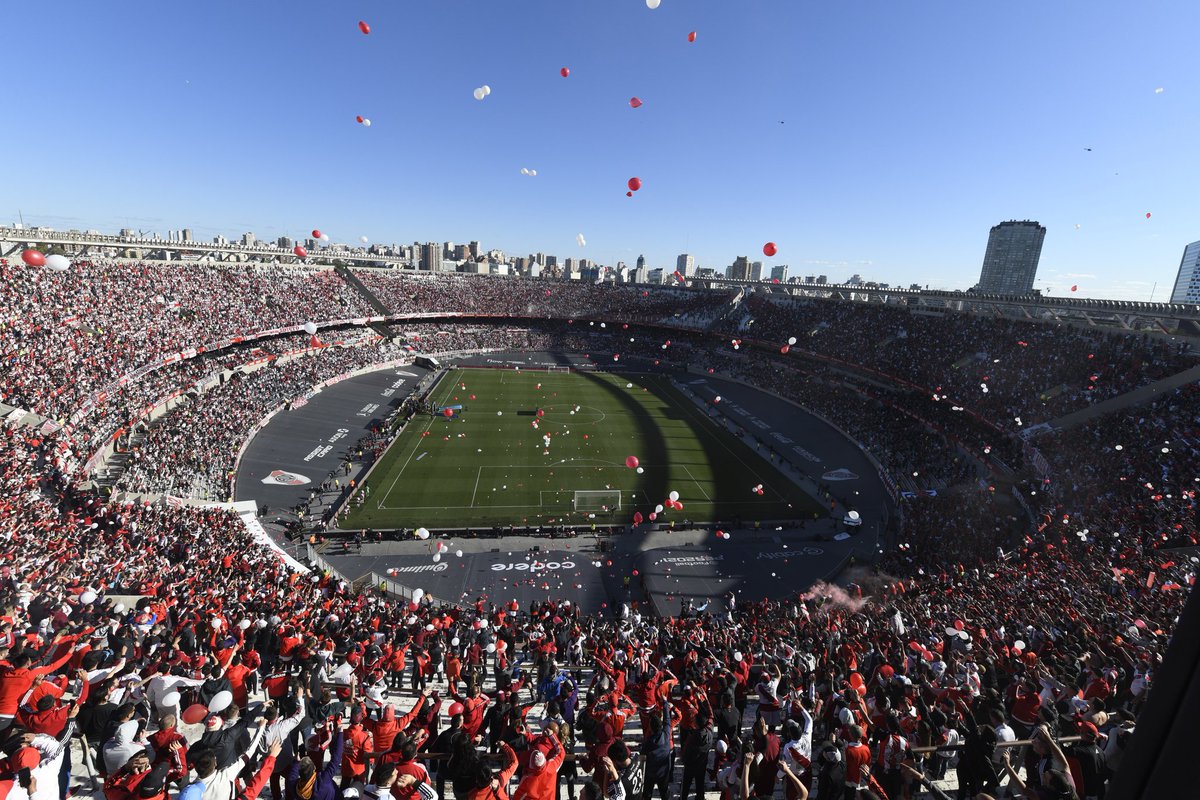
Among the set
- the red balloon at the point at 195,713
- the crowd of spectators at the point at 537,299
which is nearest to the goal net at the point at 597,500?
the red balloon at the point at 195,713

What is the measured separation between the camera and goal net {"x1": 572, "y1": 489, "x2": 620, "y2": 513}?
32.2 metres

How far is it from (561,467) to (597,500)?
5650 millimetres

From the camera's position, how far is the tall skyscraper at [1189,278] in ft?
367

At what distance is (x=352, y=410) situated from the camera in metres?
46.4

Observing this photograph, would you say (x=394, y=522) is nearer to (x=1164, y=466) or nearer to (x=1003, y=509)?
(x=1003, y=509)

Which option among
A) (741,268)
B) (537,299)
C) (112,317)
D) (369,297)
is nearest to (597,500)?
(112,317)

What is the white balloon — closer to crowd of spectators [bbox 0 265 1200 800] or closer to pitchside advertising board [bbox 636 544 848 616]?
crowd of spectators [bbox 0 265 1200 800]

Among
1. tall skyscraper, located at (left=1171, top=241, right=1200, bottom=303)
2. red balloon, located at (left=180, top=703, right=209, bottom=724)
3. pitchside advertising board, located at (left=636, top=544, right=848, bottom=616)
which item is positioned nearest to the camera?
red balloon, located at (left=180, top=703, right=209, bottom=724)

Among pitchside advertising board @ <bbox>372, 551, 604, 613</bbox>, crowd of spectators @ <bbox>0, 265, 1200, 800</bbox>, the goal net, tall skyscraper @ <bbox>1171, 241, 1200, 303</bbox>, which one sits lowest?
pitchside advertising board @ <bbox>372, 551, 604, 613</bbox>

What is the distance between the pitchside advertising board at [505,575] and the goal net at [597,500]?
5.07 metres

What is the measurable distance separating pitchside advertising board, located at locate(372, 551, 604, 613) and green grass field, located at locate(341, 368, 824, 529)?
10.9 ft

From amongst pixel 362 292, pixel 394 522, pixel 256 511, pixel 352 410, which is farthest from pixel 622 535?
pixel 362 292

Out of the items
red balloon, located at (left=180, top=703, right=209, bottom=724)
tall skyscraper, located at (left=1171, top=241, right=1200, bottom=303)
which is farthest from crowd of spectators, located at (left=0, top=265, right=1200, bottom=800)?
tall skyscraper, located at (left=1171, top=241, right=1200, bottom=303)

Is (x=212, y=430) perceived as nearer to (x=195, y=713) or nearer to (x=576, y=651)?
(x=576, y=651)
